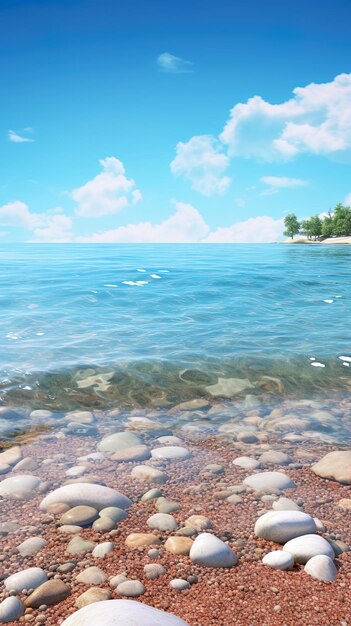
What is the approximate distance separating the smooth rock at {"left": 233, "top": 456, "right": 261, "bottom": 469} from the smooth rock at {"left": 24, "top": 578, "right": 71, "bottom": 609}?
1711mm

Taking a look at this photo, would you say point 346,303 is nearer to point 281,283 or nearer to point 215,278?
point 281,283

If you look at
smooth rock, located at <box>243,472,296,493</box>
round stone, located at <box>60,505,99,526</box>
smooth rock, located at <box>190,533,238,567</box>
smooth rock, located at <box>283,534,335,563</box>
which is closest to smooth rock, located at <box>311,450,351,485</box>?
smooth rock, located at <box>243,472,296,493</box>

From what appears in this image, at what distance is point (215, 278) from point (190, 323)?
858 centimetres

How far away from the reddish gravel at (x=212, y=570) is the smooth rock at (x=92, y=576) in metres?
0.03

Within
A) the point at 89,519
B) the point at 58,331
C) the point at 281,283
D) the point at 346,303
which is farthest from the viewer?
the point at 281,283

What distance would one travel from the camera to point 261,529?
2520 mm

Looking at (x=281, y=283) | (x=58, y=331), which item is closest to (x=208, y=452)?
(x=58, y=331)

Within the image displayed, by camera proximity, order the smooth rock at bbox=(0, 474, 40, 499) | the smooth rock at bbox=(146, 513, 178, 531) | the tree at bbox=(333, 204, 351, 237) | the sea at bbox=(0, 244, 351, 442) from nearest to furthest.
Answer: the smooth rock at bbox=(146, 513, 178, 531), the smooth rock at bbox=(0, 474, 40, 499), the sea at bbox=(0, 244, 351, 442), the tree at bbox=(333, 204, 351, 237)

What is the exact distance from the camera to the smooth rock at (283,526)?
2.48 m

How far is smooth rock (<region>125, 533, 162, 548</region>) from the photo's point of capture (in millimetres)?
2416

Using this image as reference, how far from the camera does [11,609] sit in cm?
193

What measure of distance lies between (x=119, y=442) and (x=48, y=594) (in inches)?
72.6

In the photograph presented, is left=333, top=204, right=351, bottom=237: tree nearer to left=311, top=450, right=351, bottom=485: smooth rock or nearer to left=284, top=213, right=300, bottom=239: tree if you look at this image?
left=284, top=213, right=300, bottom=239: tree

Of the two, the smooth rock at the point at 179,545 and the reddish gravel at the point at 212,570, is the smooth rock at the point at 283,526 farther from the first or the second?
the smooth rock at the point at 179,545
